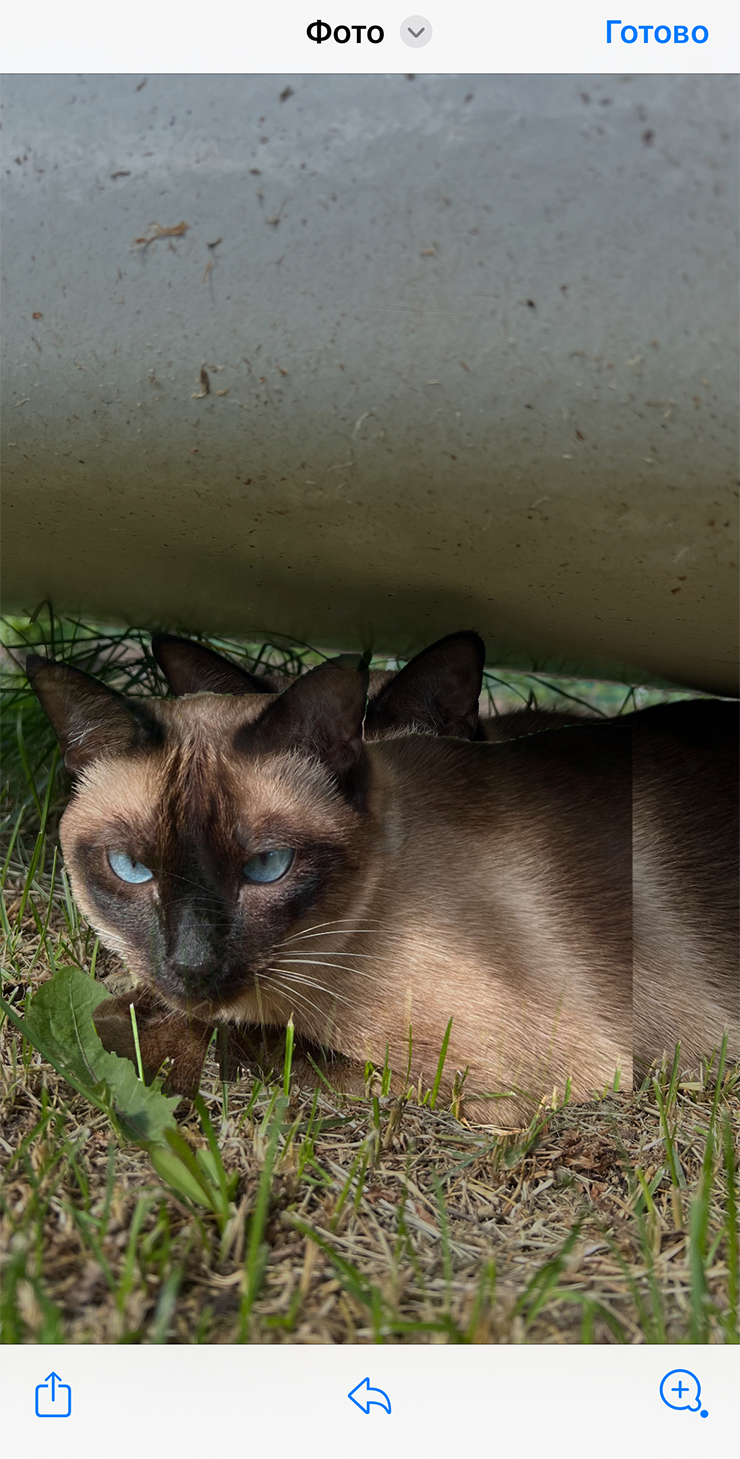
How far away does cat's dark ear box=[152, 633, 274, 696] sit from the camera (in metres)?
1.93

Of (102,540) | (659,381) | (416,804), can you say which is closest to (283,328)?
(659,381)

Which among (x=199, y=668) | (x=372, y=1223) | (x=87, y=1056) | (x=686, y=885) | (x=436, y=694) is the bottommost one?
(x=372, y=1223)

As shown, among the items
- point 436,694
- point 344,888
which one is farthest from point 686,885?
point 344,888

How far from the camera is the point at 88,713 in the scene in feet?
5.30

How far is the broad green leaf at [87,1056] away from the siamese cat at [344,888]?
0.34 ft

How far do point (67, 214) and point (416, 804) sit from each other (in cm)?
101

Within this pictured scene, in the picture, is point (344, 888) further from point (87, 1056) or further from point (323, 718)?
point (87, 1056)

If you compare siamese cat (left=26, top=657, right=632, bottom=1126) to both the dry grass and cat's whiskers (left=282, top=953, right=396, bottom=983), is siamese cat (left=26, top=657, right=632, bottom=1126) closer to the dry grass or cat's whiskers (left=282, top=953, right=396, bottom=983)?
cat's whiskers (left=282, top=953, right=396, bottom=983)
